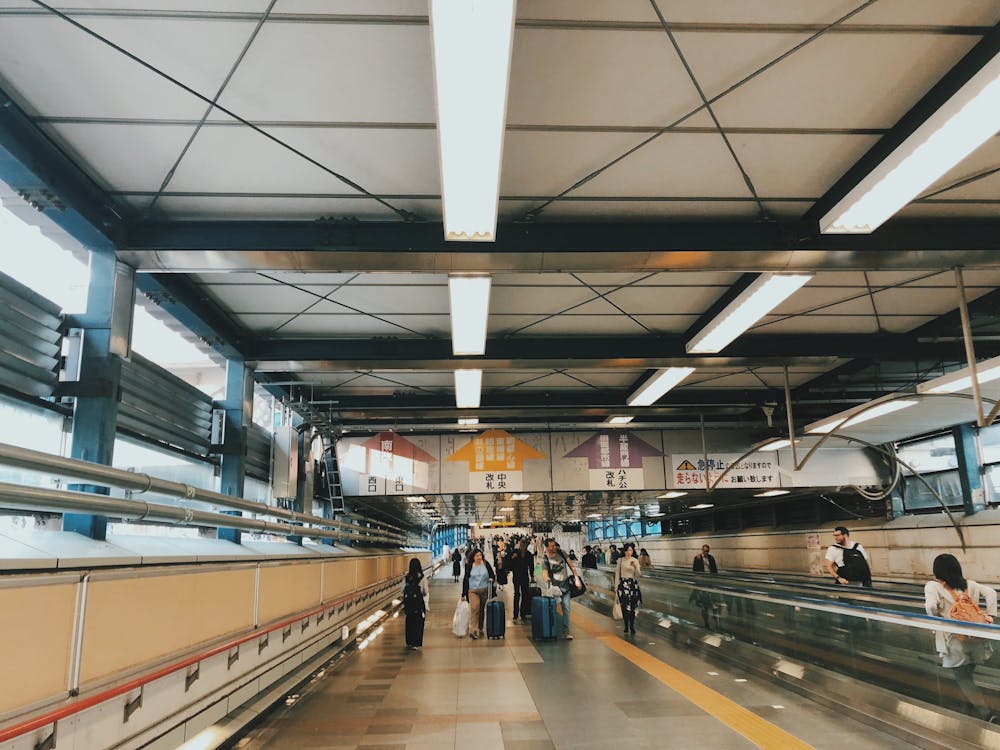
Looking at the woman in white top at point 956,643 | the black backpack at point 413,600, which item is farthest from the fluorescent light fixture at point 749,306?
the black backpack at point 413,600

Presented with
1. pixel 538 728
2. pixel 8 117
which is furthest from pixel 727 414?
pixel 8 117

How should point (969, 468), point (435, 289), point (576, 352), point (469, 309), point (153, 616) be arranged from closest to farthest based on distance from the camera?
point (153, 616), point (469, 309), point (435, 289), point (576, 352), point (969, 468)

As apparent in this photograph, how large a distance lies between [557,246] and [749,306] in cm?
242

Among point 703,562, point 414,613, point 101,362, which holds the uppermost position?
point 101,362

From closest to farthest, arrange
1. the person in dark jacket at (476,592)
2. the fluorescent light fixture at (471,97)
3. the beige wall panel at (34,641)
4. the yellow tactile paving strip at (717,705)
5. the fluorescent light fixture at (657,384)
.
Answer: the beige wall panel at (34,641)
the fluorescent light fixture at (471,97)
the yellow tactile paving strip at (717,705)
the fluorescent light fixture at (657,384)
the person in dark jacket at (476,592)

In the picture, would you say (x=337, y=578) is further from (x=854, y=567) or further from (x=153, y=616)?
(x=854, y=567)

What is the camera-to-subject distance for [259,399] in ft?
39.7

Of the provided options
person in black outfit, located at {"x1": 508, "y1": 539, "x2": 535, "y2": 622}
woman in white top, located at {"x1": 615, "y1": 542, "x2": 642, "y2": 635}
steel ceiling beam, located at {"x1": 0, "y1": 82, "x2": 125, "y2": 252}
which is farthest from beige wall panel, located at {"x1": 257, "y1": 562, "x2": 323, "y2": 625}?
person in black outfit, located at {"x1": 508, "y1": 539, "x2": 535, "y2": 622}

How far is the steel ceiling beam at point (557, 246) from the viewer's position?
21.6 feet

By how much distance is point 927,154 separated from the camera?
4957 mm

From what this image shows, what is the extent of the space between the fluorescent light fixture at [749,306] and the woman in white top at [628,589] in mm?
5162

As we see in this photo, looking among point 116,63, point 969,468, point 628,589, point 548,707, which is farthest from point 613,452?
point 116,63

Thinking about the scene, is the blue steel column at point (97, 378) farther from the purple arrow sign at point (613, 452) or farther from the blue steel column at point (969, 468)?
the blue steel column at point (969, 468)

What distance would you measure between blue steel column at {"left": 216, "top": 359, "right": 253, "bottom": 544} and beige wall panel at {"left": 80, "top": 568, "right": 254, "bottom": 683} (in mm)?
3188
